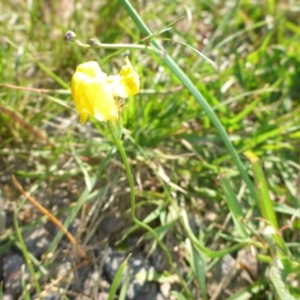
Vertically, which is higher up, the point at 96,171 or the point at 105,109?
the point at 105,109

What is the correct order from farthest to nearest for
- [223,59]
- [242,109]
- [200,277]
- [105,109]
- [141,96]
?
[223,59] → [242,109] → [141,96] → [200,277] → [105,109]

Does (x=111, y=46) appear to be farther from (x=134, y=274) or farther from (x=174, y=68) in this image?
(x=134, y=274)

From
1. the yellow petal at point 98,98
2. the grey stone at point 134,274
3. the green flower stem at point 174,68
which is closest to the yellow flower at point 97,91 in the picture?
the yellow petal at point 98,98

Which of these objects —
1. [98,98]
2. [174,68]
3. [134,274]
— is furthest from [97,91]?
[134,274]

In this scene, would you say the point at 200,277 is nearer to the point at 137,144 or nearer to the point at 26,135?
the point at 137,144

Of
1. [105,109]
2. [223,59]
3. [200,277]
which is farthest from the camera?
[223,59]

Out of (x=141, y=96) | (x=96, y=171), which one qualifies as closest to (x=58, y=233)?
(x=96, y=171)

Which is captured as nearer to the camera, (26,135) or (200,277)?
(200,277)
